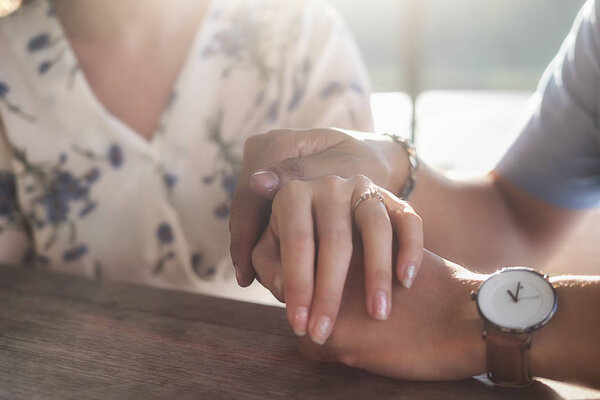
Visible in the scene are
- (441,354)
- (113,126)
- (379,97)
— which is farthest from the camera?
(379,97)

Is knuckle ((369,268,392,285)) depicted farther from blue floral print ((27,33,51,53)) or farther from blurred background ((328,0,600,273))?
blurred background ((328,0,600,273))

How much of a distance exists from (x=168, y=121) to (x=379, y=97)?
3.77 m

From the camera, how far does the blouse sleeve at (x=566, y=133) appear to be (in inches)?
35.3

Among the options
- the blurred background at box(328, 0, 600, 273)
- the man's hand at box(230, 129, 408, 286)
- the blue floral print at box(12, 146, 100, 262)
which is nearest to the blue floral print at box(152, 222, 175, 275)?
the blue floral print at box(12, 146, 100, 262)

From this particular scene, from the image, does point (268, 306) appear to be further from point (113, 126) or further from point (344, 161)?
point (113, 126)

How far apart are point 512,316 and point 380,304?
106 millimetres

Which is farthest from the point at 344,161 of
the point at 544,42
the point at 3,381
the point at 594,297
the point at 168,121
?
the point at 544,42

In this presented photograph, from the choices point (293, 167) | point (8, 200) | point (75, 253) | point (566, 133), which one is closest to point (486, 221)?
point (566, 133)

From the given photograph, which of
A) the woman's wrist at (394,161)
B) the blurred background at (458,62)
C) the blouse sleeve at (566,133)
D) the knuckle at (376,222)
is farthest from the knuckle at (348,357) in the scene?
the blurred background at (458,62)

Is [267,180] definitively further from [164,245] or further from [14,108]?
[14,108]

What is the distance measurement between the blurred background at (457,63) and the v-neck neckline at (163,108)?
1862 mm

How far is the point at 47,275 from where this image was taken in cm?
85

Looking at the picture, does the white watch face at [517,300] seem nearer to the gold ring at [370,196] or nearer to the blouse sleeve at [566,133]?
the gold ring at [370,196]

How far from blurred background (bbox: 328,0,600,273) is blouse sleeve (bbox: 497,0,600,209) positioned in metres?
1.91
